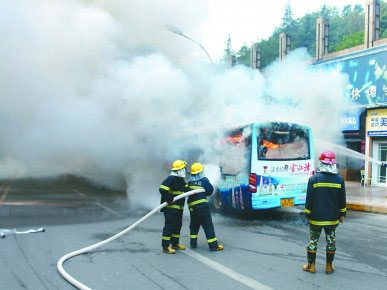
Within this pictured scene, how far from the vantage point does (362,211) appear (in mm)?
11023

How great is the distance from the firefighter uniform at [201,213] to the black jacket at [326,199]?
5.63ft

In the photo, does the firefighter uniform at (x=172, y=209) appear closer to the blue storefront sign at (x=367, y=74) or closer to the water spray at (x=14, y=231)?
the water spray at (x=14, y=231)

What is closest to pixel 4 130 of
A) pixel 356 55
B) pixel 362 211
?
pixel 362 211

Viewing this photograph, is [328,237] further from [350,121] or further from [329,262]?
[350,121]

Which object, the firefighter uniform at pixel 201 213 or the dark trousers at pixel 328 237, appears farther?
the firefighter uniform at pixel 201 213

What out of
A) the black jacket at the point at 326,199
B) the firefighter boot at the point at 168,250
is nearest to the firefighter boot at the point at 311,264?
the black jacket at the point at 326,199

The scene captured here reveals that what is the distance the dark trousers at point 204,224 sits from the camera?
6.43 metres

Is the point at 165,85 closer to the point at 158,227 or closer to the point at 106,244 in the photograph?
the point at 158,227

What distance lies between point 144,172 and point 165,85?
301 centimetres

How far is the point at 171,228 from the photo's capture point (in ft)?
21.0

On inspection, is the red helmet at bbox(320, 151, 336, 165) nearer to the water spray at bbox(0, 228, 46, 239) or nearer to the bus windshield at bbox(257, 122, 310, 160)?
the bus windshield at bbox(257, 122, 310, 160)

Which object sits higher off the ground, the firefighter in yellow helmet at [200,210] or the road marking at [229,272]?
the firefighter in yellow helmet at [200,210]

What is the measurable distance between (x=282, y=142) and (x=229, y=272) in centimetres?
464

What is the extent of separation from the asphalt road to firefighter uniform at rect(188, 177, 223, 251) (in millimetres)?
168
